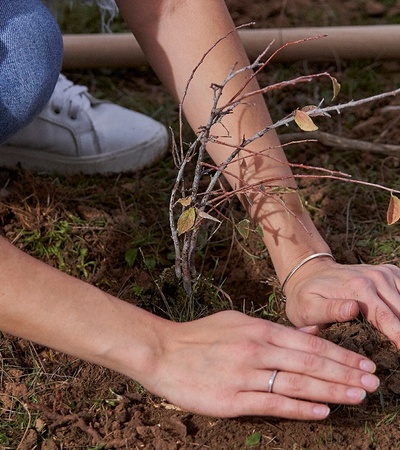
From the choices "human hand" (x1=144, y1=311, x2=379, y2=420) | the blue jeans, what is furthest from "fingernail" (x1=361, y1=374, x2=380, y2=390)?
the blue jeans

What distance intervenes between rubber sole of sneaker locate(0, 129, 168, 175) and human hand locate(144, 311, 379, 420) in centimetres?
114

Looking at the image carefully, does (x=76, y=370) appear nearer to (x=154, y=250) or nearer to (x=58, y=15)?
(x=154, y=250)

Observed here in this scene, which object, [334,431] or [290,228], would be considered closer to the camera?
[334,431]

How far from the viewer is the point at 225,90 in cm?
186

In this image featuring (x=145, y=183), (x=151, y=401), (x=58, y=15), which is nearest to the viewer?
(x=151, y=401)

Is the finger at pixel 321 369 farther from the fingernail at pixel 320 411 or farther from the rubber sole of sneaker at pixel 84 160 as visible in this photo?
the rubber sole of sneaker at pixel 84 160

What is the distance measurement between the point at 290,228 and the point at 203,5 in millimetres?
561

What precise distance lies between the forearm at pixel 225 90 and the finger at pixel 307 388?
0.43 metres

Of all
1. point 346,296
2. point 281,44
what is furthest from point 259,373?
point 281,44

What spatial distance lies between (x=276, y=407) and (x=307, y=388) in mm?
63

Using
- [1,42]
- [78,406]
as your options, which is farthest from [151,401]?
[1,42]

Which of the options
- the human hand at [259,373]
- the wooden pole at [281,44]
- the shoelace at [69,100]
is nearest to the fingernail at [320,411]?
the human hand at [259,373]

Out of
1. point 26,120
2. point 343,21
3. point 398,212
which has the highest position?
point 26,120

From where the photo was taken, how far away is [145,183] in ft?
8.06
